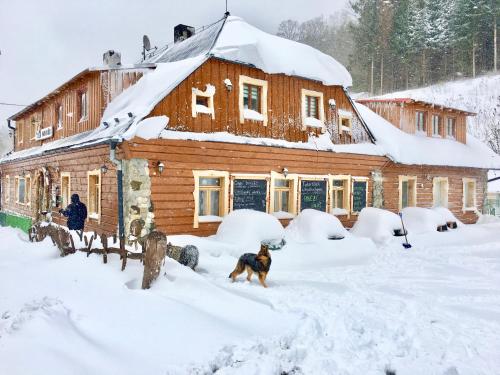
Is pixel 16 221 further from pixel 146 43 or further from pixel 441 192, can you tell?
pixel 441 192

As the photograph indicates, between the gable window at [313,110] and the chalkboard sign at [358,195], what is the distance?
277 centimetres

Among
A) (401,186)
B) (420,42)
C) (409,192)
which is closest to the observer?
(401,186)

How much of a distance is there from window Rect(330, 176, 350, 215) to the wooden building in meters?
0.04

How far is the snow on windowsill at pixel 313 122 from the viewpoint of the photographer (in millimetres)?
13016

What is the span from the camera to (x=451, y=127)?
19.4 metres

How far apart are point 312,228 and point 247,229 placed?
2.41 meters

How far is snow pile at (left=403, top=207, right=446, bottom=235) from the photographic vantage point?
1405 cm

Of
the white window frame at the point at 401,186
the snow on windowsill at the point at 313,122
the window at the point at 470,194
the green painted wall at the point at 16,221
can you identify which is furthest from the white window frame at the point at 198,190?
the window at the point at 470,194

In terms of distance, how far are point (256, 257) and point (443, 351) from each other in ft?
11.5

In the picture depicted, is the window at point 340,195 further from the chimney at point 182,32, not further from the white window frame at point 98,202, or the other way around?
the chimney at point 182,32

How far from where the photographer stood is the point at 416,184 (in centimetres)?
1702

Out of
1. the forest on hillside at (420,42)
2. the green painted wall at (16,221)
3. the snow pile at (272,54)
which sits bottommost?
the green painted wall at (16,221)

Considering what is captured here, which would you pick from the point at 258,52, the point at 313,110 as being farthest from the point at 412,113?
the point at 258,52

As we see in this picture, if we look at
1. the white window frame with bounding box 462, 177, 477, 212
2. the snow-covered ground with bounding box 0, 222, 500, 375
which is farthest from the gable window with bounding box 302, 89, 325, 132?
the white window frame with bounding box 462, 177, 477, 212
